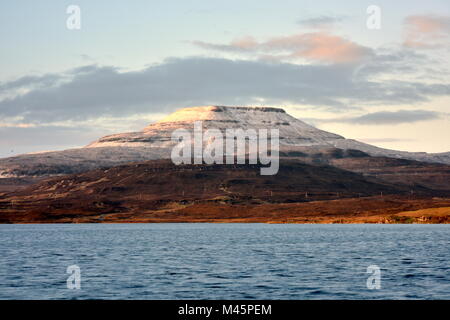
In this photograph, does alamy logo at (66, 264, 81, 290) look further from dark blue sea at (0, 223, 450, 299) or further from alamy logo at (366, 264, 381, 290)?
alamy logo at (366, 264, 381, 290)

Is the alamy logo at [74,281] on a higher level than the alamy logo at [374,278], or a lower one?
higher

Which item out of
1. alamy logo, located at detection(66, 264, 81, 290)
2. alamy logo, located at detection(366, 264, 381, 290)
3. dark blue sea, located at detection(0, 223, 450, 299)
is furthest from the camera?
alamy logo, located at detection(66, 264, 81, 290)

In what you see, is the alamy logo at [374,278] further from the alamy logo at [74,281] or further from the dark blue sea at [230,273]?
the alamy logo at [74,281]

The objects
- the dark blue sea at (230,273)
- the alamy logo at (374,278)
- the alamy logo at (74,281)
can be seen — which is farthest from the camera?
the alamy logo at (74,281)

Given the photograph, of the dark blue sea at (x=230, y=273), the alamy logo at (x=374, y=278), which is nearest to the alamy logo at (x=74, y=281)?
the dark blue sea at (x=230, y=273)

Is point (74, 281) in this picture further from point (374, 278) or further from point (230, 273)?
point (374, 278)

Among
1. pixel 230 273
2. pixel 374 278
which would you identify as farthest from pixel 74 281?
pixel 374 278

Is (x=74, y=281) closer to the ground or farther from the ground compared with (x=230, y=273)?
farther from the ground

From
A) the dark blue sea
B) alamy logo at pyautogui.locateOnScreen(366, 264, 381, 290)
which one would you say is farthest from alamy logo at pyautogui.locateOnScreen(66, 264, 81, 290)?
alamy logo at pyautogui.locateOnScreen(366, 264, 381, 290)

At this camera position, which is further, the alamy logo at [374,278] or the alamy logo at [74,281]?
the alamy logo at [74,281]

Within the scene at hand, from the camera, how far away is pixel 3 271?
7712 cm

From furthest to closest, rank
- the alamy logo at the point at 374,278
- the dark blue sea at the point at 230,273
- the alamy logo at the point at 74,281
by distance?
the alamy logo at the point at 74,281
the alamy logo at the point at 374,278
the dark blue sea at the point at 230,273

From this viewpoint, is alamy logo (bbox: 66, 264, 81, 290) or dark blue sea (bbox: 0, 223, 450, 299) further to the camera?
alamy logo (bbox: 66, 264, 81, 290)

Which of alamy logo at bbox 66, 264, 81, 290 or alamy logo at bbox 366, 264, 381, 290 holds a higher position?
alamy logo at bbox 66, 264, 81, 290
